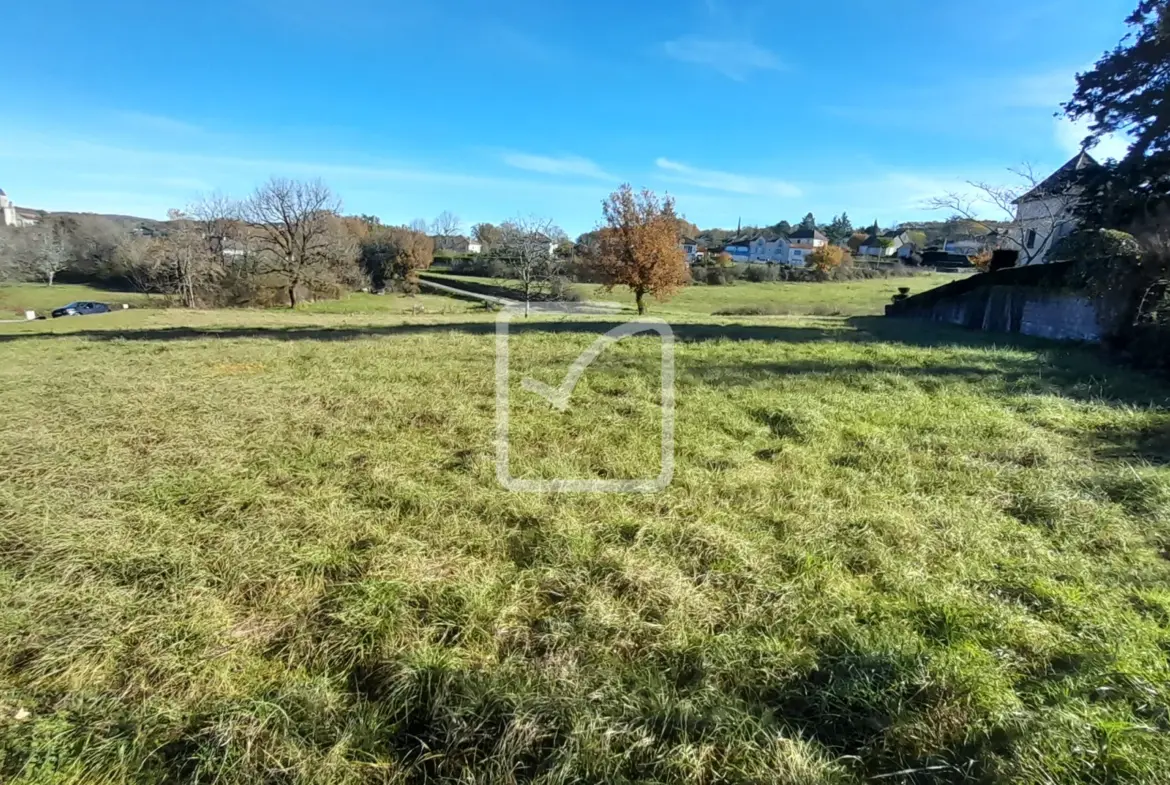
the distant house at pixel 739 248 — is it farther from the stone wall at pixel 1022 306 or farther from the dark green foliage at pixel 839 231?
the stone wall at pixel 1022 306

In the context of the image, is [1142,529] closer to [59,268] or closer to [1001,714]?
[1001,714]

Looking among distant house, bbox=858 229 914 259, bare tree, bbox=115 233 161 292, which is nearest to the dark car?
bare tree, bbox=115 233 161 292

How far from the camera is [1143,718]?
6.13 feet

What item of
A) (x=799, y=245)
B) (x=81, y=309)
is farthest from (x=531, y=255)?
(x=799, y=245)

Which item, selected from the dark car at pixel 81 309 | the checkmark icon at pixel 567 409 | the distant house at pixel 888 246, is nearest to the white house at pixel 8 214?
the dark car at pixel 81 309

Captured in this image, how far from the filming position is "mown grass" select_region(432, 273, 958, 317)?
30.9 meters

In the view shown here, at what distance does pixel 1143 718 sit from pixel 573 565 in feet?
7.82

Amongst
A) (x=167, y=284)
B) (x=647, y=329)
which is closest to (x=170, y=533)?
(x=647, y=329)

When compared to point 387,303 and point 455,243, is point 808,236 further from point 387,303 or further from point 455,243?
point 387,303

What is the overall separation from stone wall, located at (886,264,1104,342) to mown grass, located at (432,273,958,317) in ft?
29.5

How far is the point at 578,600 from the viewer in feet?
8.64

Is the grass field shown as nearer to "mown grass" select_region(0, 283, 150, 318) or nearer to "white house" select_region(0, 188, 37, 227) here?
"mown grass" select_region(0, 283, 150, 318)

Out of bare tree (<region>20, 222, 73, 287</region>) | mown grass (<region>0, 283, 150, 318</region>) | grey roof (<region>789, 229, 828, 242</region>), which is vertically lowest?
mown grass (<region>0, 283, 150, 318</region>)

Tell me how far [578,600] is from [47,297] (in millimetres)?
53670
